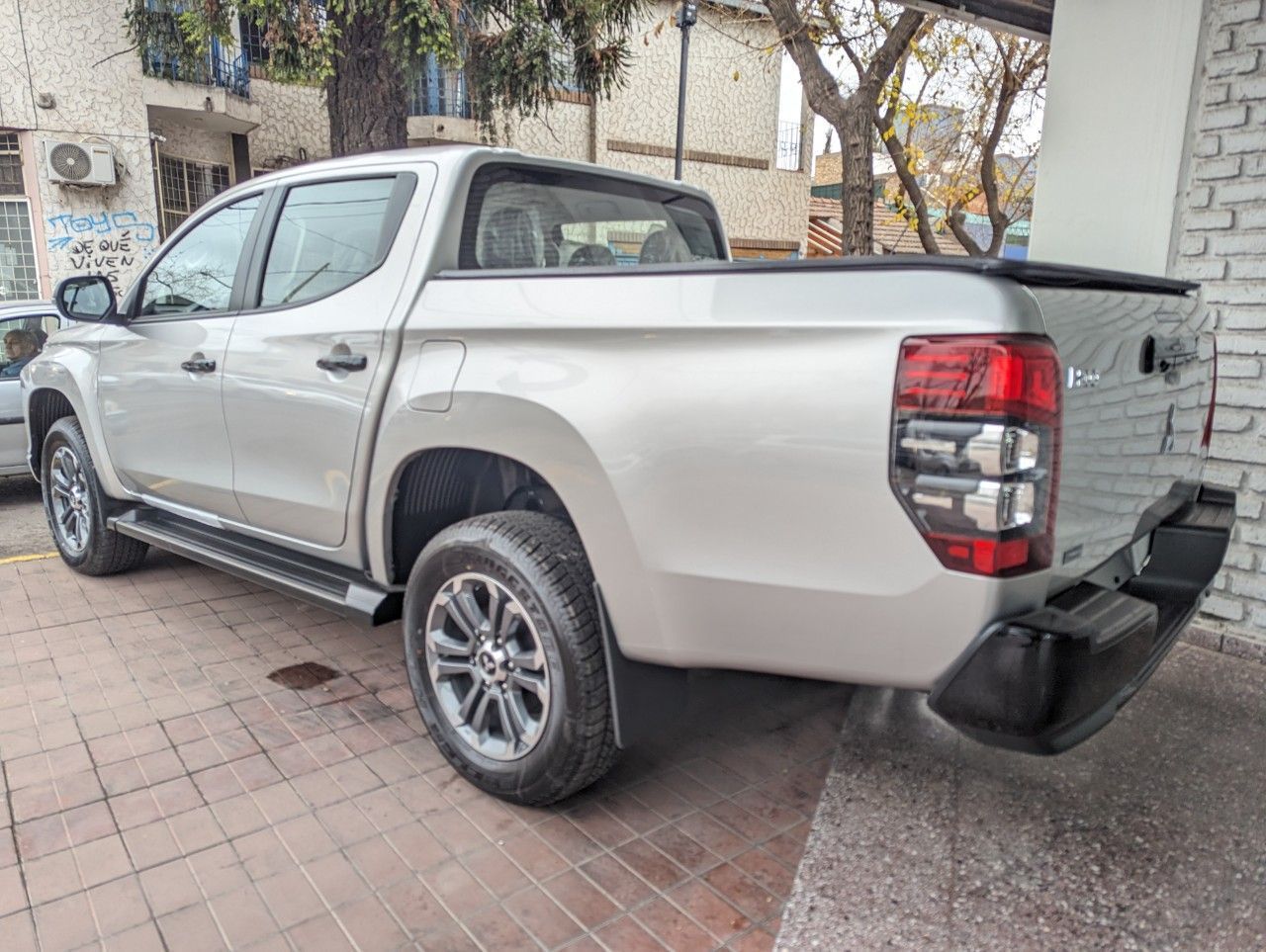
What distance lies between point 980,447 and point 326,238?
252 centimetres

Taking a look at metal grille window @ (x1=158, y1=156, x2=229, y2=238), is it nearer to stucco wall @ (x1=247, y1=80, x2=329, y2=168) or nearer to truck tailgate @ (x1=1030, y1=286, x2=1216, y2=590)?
stucco wall @ (x1=247, y1=80, x2=329, y2=168)

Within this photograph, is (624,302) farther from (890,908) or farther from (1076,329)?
(890,908)

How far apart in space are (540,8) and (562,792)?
9522 mm

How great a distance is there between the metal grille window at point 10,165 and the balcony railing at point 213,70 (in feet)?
6.94

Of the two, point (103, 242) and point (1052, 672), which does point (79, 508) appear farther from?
point (103, 242)

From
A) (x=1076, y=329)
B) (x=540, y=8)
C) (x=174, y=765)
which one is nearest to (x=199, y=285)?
(x=174, y=765)

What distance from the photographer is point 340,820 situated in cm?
273

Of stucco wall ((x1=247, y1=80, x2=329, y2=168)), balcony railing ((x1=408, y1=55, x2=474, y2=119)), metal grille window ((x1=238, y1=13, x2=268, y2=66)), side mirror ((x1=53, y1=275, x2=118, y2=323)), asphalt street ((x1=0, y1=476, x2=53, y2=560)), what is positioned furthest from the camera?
balcony railing ((x1=408, y1=55, x2=474, y2=119))

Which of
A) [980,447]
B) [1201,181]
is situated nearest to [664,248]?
[980,447]

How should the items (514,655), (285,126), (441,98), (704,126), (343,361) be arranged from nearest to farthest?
(514,655) → (343,361) → (285,126) → (441,98) → (704,126)

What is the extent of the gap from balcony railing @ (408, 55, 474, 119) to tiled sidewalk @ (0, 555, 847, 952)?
14.9m

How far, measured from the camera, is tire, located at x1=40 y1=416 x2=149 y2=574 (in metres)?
4.68

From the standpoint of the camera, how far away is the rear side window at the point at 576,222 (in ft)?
10.2

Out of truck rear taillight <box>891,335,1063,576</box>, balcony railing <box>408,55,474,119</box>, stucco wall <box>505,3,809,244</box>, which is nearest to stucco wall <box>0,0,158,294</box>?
balcony railing <box>408,55,474,119</box>
